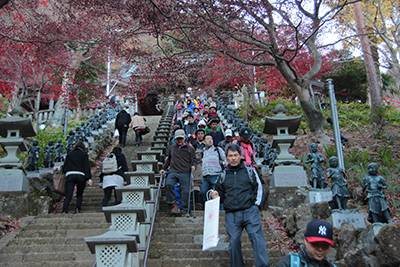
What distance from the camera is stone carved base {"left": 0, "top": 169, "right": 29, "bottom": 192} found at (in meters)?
7.44

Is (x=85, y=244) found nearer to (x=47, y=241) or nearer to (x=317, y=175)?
(x=47, y=241)

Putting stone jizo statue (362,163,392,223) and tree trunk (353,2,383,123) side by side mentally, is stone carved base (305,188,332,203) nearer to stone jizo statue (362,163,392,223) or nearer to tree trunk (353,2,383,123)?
Result: stone jizo statue (362,163,392,223)

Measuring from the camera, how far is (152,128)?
1788cm

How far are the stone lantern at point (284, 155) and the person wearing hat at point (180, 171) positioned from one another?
1.98 metres

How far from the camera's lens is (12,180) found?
7504mm

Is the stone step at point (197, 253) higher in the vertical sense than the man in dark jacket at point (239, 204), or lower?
lower

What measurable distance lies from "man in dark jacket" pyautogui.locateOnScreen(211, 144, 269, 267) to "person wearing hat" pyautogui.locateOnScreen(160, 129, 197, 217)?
2371mm

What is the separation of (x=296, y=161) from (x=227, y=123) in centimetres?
731

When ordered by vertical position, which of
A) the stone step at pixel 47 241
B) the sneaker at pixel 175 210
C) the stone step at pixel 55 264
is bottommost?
the stone step at pixel 55 264

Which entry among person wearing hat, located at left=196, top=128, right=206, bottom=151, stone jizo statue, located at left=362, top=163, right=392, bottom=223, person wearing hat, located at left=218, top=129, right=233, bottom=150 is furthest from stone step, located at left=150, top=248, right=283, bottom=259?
person wearing hat, located at left=196, top=128, right=206, bottom=151

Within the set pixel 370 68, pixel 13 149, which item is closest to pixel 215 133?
pixel 13 149

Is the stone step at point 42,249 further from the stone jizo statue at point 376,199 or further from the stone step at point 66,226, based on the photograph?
the stone jizo statue at point 376,199

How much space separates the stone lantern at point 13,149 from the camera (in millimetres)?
7488

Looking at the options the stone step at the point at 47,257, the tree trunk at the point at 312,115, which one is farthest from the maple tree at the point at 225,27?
the stone step at the point at 47,257
